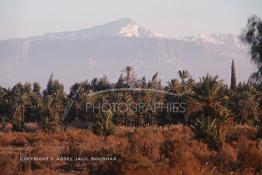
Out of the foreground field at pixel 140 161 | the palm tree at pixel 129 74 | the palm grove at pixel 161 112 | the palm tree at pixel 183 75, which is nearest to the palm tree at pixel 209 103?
the palm grove at pixel 161 112

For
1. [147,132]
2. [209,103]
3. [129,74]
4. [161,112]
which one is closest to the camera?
[147,132]

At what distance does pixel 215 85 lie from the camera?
3853cm

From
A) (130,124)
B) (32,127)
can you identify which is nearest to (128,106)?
(130,124)

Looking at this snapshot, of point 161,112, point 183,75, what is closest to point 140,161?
point 161,112

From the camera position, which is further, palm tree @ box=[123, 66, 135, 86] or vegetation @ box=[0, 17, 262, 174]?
palm tree @ box=[123, 66, 135, 86]

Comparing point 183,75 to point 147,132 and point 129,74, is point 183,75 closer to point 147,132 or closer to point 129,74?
point 129,74

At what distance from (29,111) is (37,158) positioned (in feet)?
164

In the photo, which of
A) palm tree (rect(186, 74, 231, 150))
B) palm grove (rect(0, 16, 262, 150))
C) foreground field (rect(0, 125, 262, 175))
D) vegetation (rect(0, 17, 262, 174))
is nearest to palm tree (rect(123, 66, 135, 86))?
vegetation (rect(0, 17, 262, 174))

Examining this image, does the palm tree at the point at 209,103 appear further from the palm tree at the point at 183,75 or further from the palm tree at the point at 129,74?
the palm tree at the point at 129,74

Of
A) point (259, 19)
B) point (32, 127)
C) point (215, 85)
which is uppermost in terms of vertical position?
point (259, 19)

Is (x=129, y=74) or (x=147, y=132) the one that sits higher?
(x=129, y=74)

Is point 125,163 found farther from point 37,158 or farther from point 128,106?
point 128,106

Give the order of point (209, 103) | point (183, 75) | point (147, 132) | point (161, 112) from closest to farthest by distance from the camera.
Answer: point (147, 132) → point (209, 103) → point (161, 112) → point (183, 75)

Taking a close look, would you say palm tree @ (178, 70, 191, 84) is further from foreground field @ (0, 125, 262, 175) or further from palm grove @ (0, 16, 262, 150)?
foreground field @ (0, 125, 262, 175)
